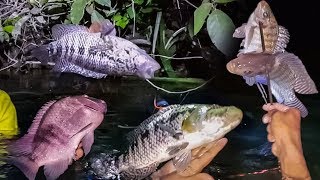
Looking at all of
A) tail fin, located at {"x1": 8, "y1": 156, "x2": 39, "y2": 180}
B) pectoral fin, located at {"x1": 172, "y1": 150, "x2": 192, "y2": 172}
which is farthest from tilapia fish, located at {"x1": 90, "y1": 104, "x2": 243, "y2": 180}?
tail fin, located at {"x1": 8, "y1": 156, "x2": 39, "y2": 180}

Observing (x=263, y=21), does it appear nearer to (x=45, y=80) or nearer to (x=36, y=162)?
(x=36, y=162)

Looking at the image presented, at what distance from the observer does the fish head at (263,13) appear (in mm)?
1232

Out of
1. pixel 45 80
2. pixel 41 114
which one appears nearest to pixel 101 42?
pixel 41 114

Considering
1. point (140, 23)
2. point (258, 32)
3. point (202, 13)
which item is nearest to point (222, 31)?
point (202, 13)

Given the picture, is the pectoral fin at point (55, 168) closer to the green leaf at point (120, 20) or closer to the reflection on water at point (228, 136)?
the reflection on water at point (228, 136)

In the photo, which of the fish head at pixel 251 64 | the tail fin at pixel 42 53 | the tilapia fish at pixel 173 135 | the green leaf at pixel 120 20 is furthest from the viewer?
the green leaf at pixel 120 20

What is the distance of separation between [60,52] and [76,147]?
10.8 inches

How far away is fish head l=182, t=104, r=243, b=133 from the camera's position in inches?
51.1

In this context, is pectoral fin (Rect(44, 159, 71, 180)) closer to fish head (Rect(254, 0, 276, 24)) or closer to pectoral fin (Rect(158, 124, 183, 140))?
pectoral fin (Rect(158, 124, 183, 140))

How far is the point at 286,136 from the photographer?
4.42 ft

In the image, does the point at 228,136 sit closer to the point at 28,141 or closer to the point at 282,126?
the point at 282,126

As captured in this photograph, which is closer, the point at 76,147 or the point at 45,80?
the point at 76,147

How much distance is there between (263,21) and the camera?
4.06 ft

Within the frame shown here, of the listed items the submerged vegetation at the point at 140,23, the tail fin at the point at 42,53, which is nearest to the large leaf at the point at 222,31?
the submerged vegetation at the point at 140,23
